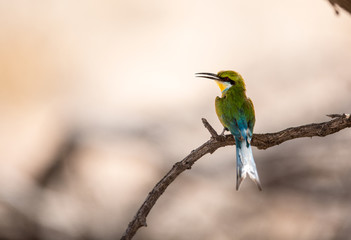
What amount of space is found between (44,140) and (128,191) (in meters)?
0.71

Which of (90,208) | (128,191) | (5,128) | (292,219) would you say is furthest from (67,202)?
(292,219)

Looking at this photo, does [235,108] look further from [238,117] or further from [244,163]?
[244,163]

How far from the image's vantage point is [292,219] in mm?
3432

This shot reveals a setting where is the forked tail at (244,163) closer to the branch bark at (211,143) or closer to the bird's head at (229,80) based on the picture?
the branch bark at (211,143)

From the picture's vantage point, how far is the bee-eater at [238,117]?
1.61 metres

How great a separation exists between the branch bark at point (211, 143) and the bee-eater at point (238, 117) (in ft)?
0.20

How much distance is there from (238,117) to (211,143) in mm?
248

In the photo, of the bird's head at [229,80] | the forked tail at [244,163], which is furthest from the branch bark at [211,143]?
the bird's head at [229,80]

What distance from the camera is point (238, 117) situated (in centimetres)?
173

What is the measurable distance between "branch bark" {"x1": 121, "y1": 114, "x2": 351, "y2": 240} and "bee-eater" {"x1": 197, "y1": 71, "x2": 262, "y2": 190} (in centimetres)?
6

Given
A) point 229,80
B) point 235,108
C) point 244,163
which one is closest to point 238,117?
point 235,108

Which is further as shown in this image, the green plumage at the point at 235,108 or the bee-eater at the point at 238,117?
the green plumage at the point at 235,108

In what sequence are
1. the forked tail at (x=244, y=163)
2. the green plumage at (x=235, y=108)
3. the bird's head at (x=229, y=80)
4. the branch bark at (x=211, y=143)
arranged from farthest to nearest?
the bird's head at (x=229, y=80) → the green plumage at (x=235, y=108) → the forked tail at (x=244, y=163) → the branch bark at (x=211, y=143)

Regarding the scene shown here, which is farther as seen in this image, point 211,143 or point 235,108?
point 235,108
